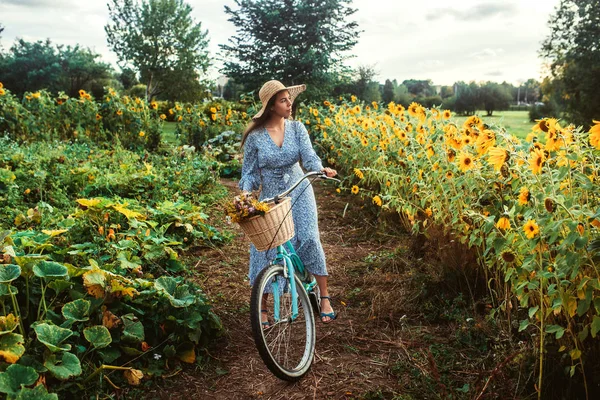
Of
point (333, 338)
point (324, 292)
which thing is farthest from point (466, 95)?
point (333, 338)

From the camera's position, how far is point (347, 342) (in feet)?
11.2

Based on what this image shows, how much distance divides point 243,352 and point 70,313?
1070mm

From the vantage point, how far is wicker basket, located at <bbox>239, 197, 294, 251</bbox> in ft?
8.52

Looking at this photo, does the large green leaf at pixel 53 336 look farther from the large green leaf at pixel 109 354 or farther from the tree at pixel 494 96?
the tree at pixel 494 96

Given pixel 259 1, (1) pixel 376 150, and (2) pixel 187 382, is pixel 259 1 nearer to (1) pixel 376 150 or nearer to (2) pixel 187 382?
(1) pixel 376 150

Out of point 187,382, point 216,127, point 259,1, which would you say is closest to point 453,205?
point 187,382

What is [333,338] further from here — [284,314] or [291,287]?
[291,287]

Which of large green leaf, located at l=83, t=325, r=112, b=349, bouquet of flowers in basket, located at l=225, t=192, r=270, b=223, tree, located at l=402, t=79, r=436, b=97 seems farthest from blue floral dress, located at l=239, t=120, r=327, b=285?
tree, located at l=402, t=79, r=436, b=97

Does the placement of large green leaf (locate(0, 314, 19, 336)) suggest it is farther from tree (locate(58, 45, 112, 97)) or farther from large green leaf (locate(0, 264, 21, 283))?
tree (locate(58, 45, 112, 97))

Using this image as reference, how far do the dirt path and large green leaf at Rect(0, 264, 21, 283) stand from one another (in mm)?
930

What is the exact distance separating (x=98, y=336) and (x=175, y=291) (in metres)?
0.58

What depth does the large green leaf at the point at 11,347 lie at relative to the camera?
7.67 ft

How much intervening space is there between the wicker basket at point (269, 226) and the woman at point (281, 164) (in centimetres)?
70

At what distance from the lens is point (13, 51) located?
36688 mm
